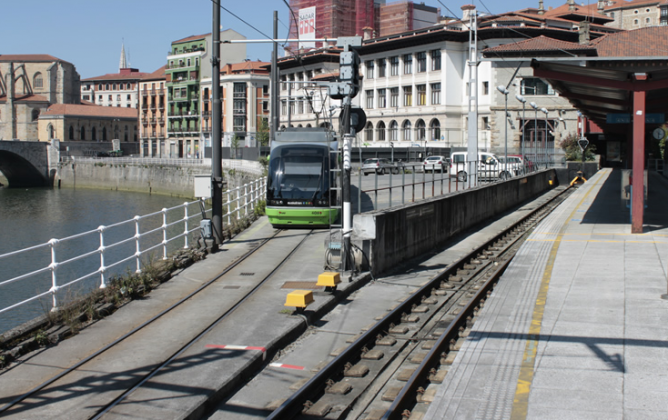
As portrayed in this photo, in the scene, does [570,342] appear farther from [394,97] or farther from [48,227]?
[394,97]

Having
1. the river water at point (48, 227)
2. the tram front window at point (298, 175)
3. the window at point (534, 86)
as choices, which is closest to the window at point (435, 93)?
the window at point (534, 86)

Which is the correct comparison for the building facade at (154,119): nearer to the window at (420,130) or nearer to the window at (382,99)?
the window at (382,99)

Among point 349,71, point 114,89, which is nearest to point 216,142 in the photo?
point 349,71

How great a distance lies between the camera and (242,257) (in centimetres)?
1842

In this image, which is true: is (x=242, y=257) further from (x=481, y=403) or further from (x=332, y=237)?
(x=481, y=403)

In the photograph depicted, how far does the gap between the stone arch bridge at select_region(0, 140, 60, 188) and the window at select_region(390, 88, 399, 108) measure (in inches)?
2244

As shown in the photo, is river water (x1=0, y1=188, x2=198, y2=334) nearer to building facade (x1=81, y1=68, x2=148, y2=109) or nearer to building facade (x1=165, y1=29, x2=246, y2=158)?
building facade (x1=165, y1=29, x2=246, y2=158)

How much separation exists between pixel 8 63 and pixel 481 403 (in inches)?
6380

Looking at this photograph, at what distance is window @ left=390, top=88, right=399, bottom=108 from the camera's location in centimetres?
8150

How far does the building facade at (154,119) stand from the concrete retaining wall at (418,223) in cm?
10471

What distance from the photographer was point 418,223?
64.6ft

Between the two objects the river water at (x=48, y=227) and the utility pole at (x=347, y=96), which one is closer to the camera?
the utility pole at (x=347, y=96)

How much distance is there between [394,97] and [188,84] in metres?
51.5

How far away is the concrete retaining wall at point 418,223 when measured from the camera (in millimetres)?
16000
